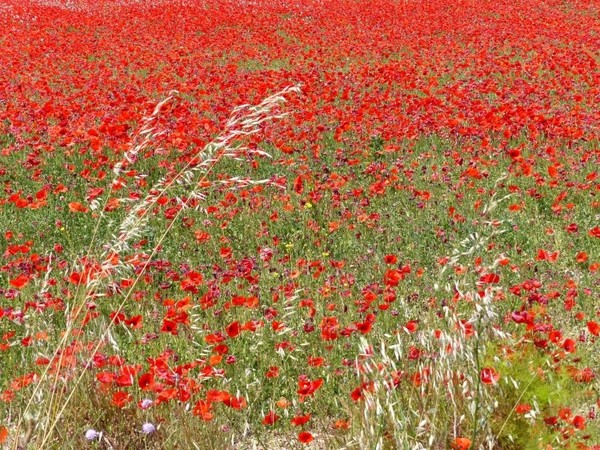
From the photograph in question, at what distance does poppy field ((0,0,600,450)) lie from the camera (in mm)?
2811

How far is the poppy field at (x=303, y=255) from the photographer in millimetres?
2811

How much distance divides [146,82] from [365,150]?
479cm

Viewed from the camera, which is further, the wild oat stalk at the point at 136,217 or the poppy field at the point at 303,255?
the poppy field at the point at 303,255

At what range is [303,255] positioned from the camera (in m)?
5.33

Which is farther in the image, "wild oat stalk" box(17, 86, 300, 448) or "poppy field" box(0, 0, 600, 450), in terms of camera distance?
"poppy field" box(0, 0, 600, 450)

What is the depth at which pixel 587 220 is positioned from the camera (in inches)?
219

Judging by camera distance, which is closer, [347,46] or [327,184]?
[327,184]

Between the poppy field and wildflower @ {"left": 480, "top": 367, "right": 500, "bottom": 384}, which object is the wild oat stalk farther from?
wildflower @ {"left": 480, "top": 367, "right": 500, "bottom": 384}

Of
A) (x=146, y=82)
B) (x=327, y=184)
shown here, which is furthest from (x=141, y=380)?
(x=146, y=82)

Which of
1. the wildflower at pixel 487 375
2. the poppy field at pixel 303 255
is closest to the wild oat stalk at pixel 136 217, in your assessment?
the poppy field at pixel 303 255

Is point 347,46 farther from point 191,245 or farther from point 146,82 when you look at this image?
point 191,245

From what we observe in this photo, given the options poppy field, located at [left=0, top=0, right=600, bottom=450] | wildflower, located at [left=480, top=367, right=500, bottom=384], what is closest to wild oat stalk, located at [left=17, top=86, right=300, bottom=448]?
poppy field, located at [left=0, top=0, right=600, bottom=450]

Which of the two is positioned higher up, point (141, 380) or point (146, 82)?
point (141, 380)

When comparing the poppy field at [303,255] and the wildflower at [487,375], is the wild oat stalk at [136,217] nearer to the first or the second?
the poppy field at [303,255]
